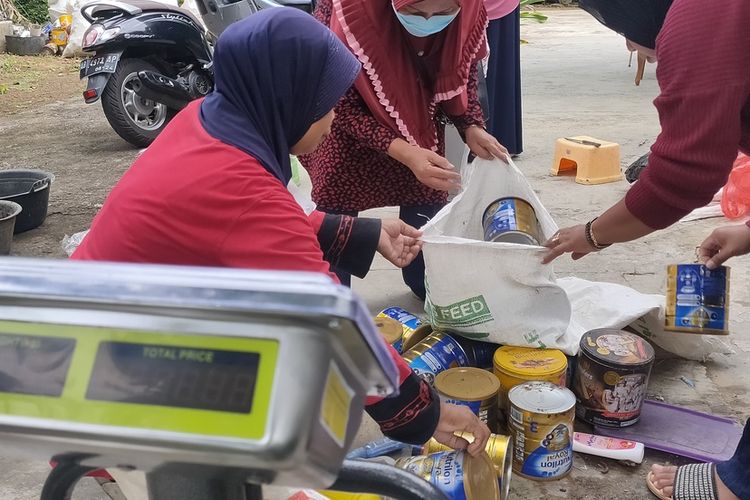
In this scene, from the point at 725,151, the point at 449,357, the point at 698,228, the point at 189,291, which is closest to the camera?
the point at 189,291

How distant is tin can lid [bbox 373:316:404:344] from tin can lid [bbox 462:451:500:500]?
0.62 meters

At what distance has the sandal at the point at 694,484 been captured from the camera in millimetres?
1771

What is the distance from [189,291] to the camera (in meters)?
0.46

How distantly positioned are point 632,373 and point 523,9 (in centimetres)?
1509

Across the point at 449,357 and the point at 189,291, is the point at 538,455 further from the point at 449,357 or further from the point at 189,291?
the point at 189,291

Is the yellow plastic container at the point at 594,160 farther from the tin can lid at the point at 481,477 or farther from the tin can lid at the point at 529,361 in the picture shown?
the tin can lid at the point at 481,477

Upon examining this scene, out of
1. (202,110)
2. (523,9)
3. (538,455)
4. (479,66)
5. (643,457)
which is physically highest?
(202,110)

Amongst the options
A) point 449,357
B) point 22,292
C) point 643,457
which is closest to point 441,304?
point 449,357

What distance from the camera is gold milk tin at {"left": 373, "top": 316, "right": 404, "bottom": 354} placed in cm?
223

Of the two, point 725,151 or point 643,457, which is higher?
point 725,151

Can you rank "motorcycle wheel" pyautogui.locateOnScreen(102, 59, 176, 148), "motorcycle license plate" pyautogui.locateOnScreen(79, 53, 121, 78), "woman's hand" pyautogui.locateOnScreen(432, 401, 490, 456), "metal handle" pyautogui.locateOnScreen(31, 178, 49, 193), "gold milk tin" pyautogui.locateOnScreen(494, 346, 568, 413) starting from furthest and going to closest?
"motorcycle wheel" pyautogui.locateOnScreen(102, 59, 176, 148) < "motorcycle license plate" pyautogui.locateOnScreen(79, 53, 121, 78) < "metal handle" pyautogui.locateOnScreen(31, 178, 49, 193) < "gold milk tin" pyautogui.locateOnScreen(494, 346, 568, 413) < "woman's hand" pyautogui.locateOnScreen(432, 401, 490, 456)

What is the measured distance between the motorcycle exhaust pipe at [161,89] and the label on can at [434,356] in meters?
3.81

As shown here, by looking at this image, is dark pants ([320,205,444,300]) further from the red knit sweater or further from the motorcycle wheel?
the motorcycle wheel

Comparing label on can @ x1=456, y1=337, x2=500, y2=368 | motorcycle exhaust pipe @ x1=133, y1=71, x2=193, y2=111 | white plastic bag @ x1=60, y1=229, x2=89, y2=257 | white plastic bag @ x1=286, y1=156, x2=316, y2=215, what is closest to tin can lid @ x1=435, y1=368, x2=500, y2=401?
label on can @ x1=456, y1=337, x2=500, y2=368
